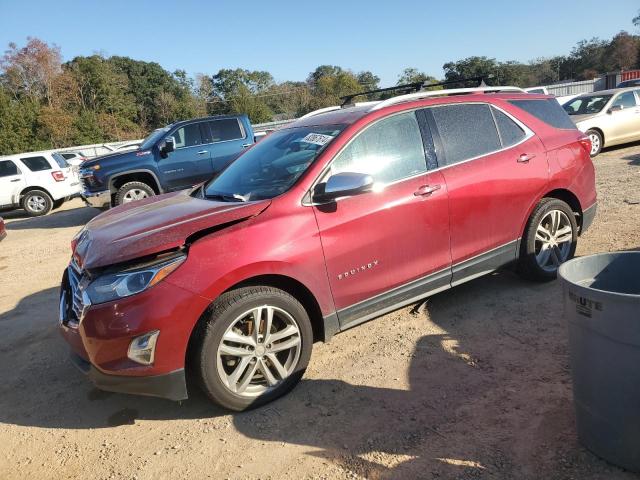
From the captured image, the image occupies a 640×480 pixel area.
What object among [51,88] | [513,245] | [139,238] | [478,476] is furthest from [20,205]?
[51,88]

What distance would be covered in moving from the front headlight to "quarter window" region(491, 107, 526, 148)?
2932 millimetres

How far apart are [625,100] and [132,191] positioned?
11.9 meters

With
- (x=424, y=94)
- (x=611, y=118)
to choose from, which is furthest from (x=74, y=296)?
(x=611, y=118)

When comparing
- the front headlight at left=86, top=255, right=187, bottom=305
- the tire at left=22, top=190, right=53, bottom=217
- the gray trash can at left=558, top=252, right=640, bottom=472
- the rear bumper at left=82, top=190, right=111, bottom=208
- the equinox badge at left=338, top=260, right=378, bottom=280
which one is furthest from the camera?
the tire at left=22, top=190, right=53, bottom=217

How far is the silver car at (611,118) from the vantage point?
39.9ft

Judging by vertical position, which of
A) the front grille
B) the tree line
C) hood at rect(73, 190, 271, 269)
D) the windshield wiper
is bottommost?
the front grille

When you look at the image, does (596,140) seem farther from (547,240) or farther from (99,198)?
(99,198)

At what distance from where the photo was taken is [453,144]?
402cm

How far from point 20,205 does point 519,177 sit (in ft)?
44.7

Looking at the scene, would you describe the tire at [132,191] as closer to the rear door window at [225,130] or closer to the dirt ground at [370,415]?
the rear door window at [225,130]

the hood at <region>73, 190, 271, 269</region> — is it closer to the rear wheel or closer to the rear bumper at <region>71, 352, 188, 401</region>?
the rear bumper at <region>71, 352, 188, 401</region>

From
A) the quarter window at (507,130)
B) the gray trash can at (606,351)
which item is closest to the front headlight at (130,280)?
the gray trash can at (606,351)

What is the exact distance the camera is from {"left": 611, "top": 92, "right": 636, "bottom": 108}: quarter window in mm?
12328

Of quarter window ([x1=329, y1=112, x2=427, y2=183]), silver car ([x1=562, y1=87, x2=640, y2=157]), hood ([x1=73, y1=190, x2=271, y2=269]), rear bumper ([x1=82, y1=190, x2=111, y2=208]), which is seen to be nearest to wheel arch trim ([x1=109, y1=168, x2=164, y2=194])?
rear bumper ([x1=82, y1=190, x2=111, y2=208])
